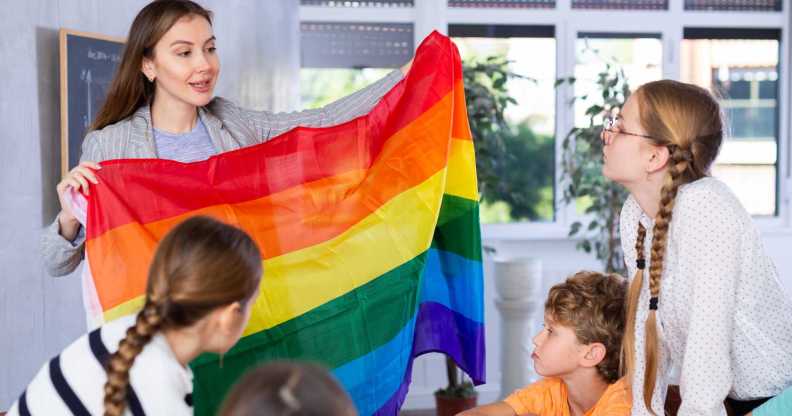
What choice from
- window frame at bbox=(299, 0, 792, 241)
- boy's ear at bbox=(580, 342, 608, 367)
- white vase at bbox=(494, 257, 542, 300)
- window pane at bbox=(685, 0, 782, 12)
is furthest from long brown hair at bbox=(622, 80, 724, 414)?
window pane at bbox=(685, 0, 782, 12)

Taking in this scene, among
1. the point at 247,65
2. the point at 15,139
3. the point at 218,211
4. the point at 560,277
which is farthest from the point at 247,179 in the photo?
the point at 560,277

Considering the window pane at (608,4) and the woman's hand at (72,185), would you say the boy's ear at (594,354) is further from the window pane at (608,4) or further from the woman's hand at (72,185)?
the window pane at (608,4)

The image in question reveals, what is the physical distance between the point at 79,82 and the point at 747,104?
4032mm

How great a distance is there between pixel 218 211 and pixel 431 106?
553 millimetres

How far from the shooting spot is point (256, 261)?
1.60 metres

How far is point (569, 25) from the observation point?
18.1ft

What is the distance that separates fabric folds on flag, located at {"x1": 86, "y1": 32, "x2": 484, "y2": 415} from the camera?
2131mm

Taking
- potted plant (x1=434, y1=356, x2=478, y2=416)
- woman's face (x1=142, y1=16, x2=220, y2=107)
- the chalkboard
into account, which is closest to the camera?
woman's face (x1=142, y1=16, x2=220, y2=107)

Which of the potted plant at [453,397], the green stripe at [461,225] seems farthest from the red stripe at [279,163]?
the potted plant at [453,397]

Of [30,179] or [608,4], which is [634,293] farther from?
[608,4]

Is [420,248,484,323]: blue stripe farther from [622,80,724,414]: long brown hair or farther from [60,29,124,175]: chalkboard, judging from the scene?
[60,29,124,175]: chalkboard

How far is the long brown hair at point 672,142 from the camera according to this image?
191 centimetres

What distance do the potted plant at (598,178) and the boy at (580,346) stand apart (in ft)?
8.24

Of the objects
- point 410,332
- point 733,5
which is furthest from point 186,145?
point 733,5
